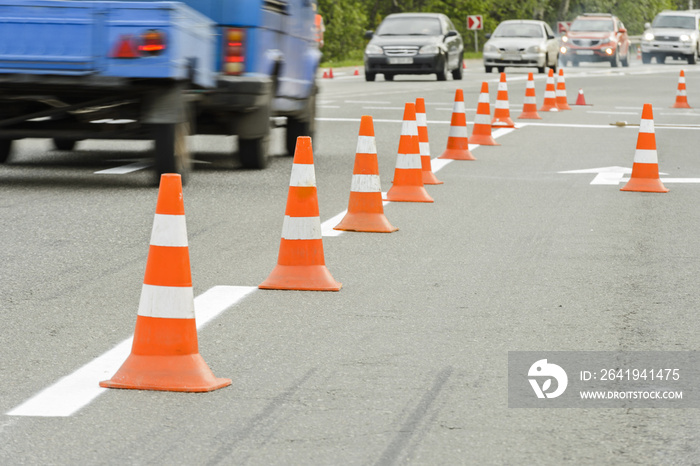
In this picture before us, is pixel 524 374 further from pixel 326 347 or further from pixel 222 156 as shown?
pixel 222 156

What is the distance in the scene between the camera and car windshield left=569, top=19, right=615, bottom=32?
157ft

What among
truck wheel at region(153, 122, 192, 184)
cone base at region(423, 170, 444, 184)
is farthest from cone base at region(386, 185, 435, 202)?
truck wheel at region(153, 122, 192, 184)

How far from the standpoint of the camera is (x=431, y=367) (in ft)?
Result: 18.0

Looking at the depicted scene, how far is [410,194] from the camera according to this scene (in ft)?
36.3

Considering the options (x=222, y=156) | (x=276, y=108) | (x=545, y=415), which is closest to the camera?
(x=545, y=415)

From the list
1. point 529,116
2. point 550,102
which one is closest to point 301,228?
point 529,116

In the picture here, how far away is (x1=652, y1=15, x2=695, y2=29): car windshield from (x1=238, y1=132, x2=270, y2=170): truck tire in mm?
40541

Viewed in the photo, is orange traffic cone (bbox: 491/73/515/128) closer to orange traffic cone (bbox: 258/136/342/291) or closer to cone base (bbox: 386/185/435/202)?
cone base (bbox: 386/185/435/202)

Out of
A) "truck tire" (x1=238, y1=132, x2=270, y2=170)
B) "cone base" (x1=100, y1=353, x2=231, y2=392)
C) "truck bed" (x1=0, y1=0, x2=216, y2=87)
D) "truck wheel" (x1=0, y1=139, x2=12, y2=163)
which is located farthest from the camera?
"truck wheel" (x1=0, y1=139, x2=12, y2=163)

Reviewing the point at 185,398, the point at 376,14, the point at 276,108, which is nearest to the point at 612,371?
the point at 185,398

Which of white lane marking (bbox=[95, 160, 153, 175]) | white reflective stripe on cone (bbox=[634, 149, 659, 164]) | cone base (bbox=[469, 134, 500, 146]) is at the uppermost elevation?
white reflective stripe on cone (bbox=[634, 149, 659, 164])

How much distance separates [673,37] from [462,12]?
20.1 m

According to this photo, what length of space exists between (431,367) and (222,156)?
9.47 metres

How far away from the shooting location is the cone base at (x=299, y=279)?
717cm
